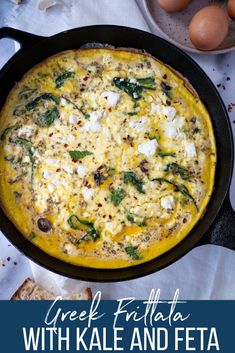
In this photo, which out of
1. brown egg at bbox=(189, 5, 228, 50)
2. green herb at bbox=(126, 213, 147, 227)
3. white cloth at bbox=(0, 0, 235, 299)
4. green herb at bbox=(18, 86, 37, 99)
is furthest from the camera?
white cloth at bbox=(0, 0, 235, 299)

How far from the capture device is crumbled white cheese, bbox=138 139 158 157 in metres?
2.55

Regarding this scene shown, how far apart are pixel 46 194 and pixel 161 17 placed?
1253 mm

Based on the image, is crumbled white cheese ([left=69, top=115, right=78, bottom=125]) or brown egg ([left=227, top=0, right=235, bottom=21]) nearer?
crumbled white cheese ([left=69, top=115, right=78, bottom=125])

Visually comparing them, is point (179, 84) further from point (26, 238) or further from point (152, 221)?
point (26, 238)

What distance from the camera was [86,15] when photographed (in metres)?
2.98

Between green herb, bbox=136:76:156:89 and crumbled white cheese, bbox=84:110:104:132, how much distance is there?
260 millimetres

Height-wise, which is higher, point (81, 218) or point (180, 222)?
point (81, 218)

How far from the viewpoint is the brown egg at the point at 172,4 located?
291 cm

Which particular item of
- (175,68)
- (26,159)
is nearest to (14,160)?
(26,159)

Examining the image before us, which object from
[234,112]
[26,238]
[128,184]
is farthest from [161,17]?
[26,238]

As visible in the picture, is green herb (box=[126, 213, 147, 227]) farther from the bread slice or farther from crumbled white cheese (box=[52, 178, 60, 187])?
the bread slice

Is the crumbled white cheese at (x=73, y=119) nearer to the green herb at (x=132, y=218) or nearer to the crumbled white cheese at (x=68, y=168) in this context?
the crumbled white cheese at (x=68, y=168)

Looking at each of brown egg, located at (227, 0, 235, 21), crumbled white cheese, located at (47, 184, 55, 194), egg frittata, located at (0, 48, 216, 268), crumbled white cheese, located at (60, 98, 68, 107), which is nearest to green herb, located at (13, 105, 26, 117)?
egg frittata, located at (0, 48, 216, 268)

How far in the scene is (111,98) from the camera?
8.52 ft
